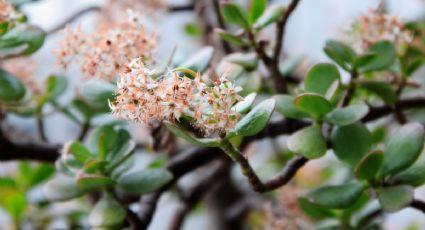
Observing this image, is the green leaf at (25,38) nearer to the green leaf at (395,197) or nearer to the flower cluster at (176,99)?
the flower cluster at (176,99)

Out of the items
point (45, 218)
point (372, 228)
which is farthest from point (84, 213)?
point (372, 228)

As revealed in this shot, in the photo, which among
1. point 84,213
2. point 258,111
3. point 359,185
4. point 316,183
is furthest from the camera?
point 316,183

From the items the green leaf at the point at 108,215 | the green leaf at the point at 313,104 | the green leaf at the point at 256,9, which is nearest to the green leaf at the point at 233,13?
the green leaf at the point at 256,9

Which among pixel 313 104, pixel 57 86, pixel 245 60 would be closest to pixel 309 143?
pixel 313 104

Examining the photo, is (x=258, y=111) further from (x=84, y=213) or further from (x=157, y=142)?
(x=84, y=213)

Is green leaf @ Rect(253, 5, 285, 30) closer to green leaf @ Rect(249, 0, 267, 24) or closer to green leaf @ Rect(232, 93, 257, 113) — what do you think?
green leaf @ Rect(249, 0, 267, 24)

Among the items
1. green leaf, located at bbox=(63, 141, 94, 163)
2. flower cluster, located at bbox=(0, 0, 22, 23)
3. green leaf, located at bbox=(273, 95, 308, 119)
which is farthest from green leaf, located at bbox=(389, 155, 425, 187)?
flower cluster, located at bbox=(0, 0, 22, 23)
